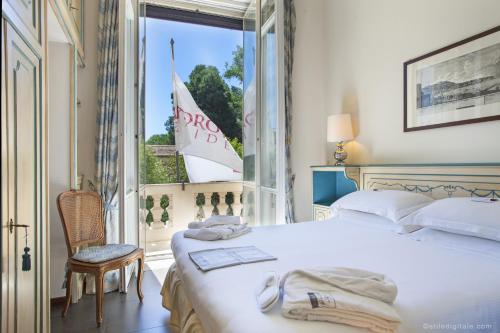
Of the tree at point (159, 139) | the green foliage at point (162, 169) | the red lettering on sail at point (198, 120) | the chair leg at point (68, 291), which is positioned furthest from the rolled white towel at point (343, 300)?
the tree at point (159, 139)

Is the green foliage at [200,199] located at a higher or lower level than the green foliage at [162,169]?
lower

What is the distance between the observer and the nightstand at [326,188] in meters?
3.10

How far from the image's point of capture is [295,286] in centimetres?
108

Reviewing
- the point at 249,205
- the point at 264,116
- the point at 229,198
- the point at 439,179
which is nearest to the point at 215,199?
the point at 229,198

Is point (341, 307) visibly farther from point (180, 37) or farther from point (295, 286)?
point (180, 37)

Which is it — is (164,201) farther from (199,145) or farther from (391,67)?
(391,67)

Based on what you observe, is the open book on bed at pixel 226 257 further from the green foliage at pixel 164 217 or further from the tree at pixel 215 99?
the tree at pixel 215 99

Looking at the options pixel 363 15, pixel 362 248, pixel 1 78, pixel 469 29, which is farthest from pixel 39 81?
pixel 363 15

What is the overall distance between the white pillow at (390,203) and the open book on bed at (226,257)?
952 millimetres

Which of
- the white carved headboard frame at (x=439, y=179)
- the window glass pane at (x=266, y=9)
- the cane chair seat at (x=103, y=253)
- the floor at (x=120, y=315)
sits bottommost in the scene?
the floor at (x=120, y=315)

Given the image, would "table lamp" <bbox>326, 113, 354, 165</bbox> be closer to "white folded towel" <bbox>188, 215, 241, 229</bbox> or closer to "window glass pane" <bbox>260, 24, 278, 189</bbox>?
"window glass pane" <bbox>260, 24, 278, 189</bbox>

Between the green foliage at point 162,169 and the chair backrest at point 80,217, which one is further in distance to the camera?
the green foliage at point 162,169

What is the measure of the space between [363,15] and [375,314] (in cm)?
290

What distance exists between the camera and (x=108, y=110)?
9.36ft
